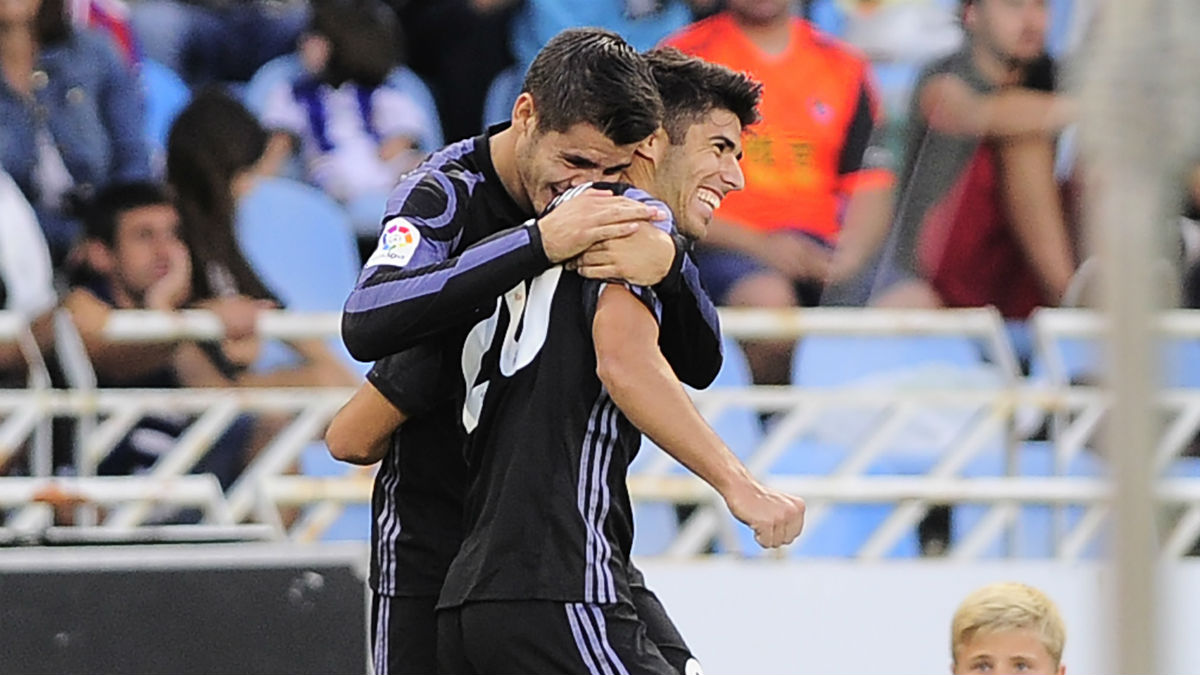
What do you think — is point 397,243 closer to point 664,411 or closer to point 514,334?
point 514,334

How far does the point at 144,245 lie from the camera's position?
575 cm

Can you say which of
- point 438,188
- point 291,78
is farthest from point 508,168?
point 291,78

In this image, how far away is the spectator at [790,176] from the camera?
18.8 feet

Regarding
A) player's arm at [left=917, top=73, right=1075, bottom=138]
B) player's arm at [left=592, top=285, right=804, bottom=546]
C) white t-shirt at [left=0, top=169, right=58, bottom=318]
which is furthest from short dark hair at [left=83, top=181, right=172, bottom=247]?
player's arm at [left=592, top=285, right=804, bottom=546]

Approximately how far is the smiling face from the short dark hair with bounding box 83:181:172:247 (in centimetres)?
313

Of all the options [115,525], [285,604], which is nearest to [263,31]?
[115,525]

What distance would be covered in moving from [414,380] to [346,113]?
3117 mm

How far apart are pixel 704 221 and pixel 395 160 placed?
3.16 m

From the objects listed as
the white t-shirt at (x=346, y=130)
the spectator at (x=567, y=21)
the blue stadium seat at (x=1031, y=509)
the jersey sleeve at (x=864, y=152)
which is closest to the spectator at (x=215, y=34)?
the white t-shirt at (x=346, y=130)

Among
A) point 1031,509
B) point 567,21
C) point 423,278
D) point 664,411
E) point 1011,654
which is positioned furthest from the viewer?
point 567,21

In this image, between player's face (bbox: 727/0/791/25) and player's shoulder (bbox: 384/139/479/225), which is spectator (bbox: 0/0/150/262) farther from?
player's shoulder (bbox: 384/139/479/225)

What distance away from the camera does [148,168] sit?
584cm

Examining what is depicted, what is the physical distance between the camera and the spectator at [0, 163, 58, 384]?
18.2 feet

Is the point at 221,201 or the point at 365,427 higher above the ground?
the point at 221,201
